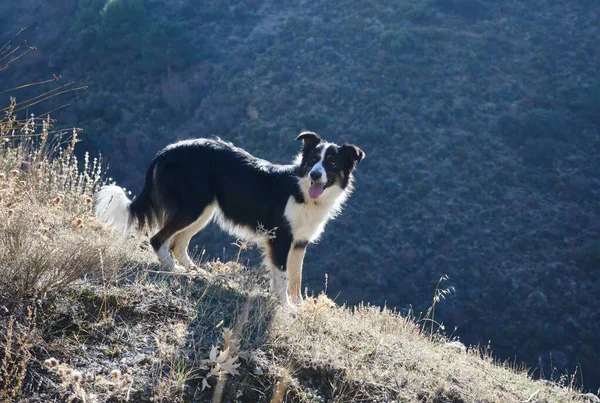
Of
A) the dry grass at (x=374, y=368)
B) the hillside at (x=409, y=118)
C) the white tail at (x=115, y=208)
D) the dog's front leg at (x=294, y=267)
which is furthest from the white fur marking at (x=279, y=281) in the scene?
the hillside at (x=409, y=118)

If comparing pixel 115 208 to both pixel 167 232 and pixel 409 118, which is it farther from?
pixel 409 118

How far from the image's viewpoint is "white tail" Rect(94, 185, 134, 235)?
6.88 meters

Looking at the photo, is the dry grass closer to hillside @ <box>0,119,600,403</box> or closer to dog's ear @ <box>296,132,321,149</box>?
hillside @ <box>0,119,600,403</box>

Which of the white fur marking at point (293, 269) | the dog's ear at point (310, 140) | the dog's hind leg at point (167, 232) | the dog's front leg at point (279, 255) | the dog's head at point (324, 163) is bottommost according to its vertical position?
the white fur marking at point (293, 269)

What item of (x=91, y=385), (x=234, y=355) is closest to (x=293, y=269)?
(x=234, y=355)

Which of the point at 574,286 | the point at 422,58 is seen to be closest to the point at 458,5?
the point at 422,58

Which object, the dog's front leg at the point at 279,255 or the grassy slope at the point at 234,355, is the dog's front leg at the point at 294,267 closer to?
the dog's front leg at the point at 279,255

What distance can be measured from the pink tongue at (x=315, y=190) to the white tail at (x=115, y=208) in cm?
206

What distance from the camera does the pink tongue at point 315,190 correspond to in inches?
262

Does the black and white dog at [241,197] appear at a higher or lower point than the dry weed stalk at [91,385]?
lower

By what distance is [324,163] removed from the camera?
6.78 meters

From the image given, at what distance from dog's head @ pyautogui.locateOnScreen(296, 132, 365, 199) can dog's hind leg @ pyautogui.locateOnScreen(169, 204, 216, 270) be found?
119cm

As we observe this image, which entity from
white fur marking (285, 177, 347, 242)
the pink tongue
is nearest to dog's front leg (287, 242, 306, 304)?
white fur marking (285, 177, 347, 242)

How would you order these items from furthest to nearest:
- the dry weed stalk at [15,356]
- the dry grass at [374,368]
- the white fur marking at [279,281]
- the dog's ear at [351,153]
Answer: the dog's ear at [351,153] < the white fur marking at [279,281] < the dry grass at [374,368] < the dry weed stalk at [15,356]
